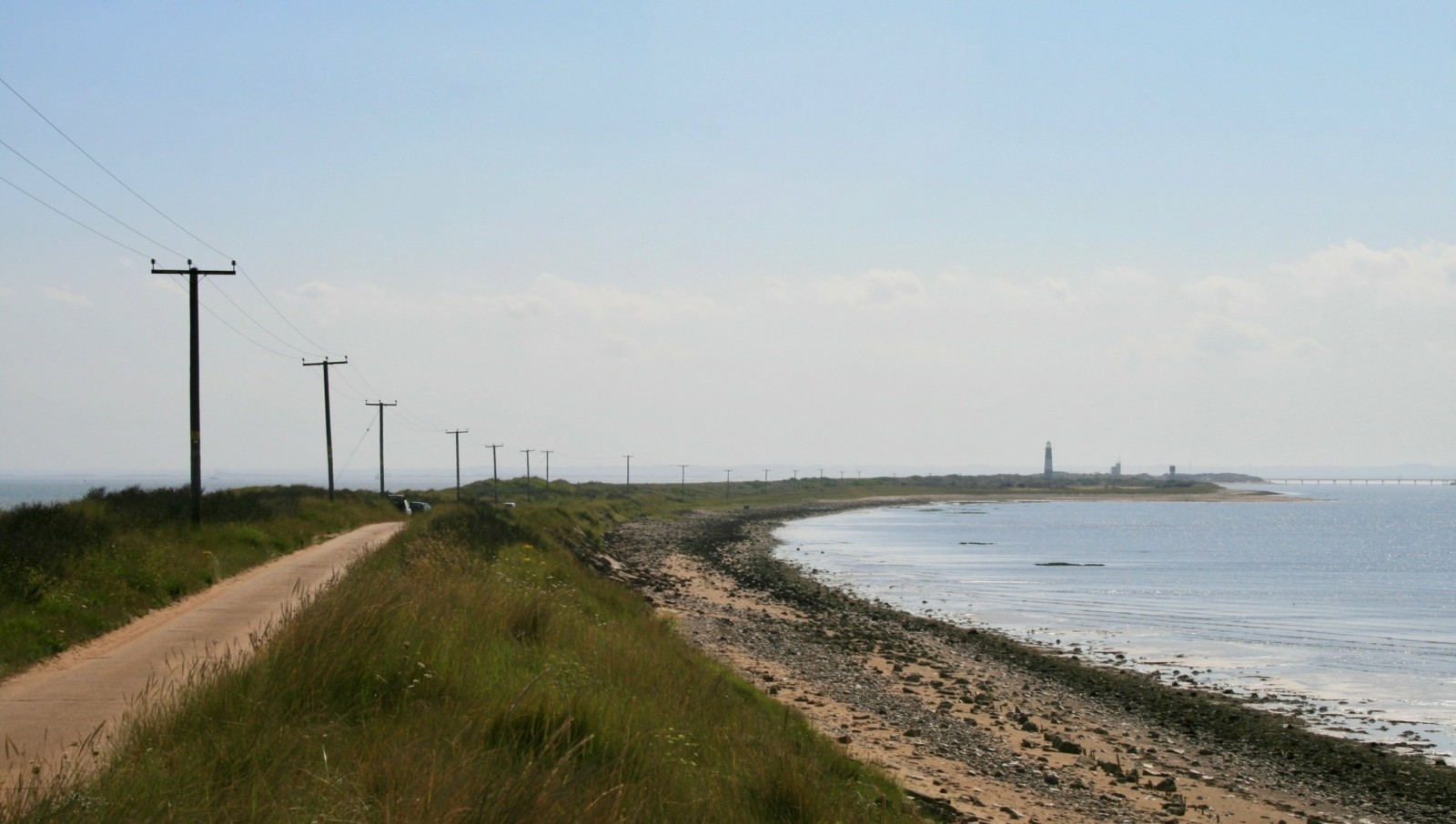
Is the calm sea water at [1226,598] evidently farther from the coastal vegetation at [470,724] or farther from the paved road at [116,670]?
the paved road at [116,670]

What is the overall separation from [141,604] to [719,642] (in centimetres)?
1390

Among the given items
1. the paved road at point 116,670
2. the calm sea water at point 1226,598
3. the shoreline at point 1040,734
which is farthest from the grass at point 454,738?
the calm sea water at point 1226,598

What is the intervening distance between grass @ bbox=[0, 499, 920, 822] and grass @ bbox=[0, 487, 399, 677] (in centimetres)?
474

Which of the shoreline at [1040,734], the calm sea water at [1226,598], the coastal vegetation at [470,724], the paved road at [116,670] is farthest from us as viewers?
the calm sea water at [1226,598]

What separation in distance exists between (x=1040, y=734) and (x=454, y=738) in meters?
14.3

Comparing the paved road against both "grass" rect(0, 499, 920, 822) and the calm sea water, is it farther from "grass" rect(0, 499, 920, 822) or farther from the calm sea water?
the calm sea water

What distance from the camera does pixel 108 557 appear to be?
62.6ft

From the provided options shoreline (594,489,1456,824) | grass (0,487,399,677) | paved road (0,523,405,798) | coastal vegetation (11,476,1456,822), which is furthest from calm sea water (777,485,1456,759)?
grass (0,487,399,677)

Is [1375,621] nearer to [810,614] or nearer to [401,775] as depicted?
[810,614]

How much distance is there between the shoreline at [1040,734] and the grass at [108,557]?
10.6 meters

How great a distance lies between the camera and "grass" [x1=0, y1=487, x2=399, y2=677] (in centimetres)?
1423

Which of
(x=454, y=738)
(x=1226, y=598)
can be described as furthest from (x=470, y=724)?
(x=1226, y=598)

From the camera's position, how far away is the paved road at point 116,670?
8016mm

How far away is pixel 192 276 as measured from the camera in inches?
1157
